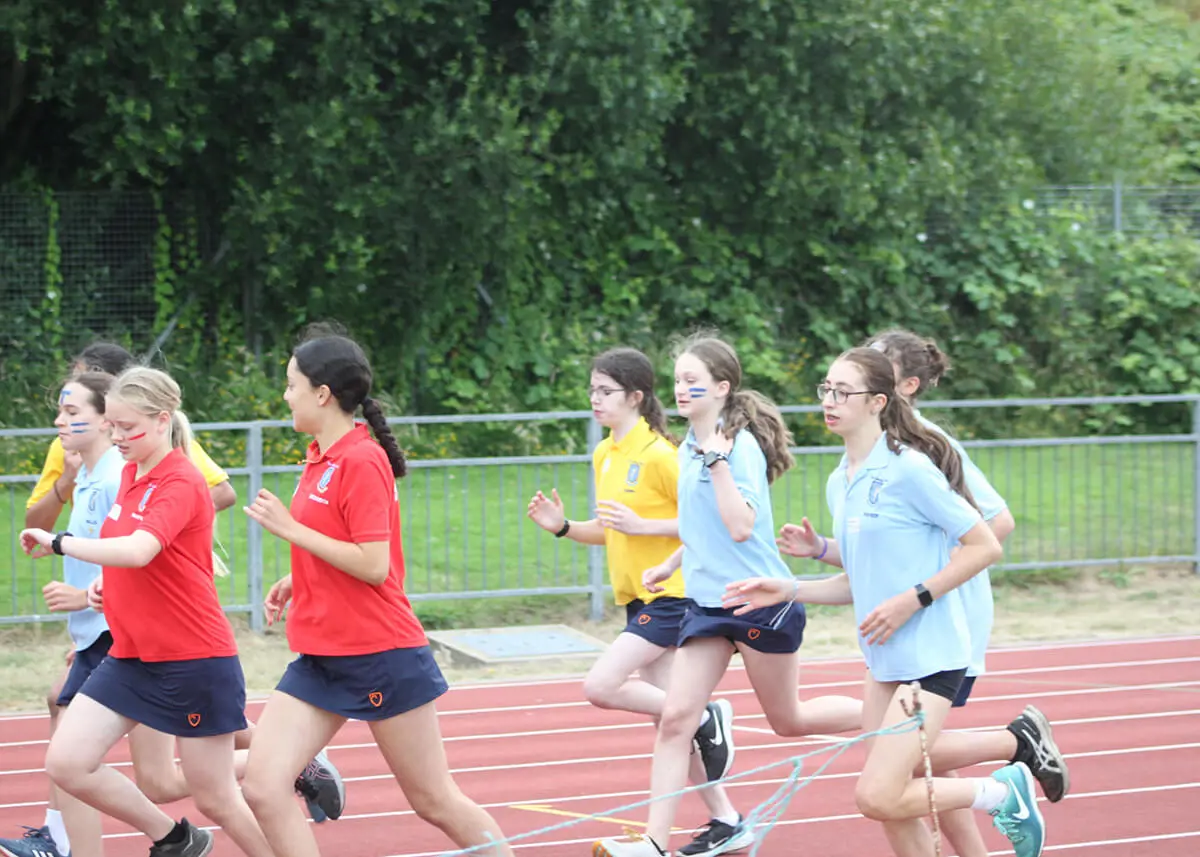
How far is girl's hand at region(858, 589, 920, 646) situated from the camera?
194 inches

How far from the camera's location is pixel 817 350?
18.8 m

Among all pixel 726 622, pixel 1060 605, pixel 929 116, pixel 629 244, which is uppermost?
pixel 929 116

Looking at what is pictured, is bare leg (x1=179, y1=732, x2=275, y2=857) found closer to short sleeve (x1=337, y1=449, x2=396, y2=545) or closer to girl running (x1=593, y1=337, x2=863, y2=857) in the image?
short sleeve (x1=337, y1=449, x2=396, y2=545)

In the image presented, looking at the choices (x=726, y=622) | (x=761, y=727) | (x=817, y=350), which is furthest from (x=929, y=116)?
(x=726, y=622)

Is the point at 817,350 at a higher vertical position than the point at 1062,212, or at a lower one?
lower

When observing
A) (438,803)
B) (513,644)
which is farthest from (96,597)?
(513,644)

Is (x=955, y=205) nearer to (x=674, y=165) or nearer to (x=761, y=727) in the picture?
(x=674, y=165)

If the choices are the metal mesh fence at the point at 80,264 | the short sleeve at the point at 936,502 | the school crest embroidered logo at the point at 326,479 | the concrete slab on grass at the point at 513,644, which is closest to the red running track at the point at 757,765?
the concrete slab on grass at the point at 513,644

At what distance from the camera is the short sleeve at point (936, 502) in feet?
16.4

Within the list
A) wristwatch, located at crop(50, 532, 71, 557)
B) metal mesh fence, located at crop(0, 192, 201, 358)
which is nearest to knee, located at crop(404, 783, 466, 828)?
wristwatch, located at crop(50, 532, 71, 557)

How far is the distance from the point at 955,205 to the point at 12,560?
38.7ft

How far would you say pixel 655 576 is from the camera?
627 centimetres

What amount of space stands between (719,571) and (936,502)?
45.7 inches

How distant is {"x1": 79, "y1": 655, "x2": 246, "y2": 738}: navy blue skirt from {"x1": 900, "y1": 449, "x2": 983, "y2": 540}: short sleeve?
214 cm
